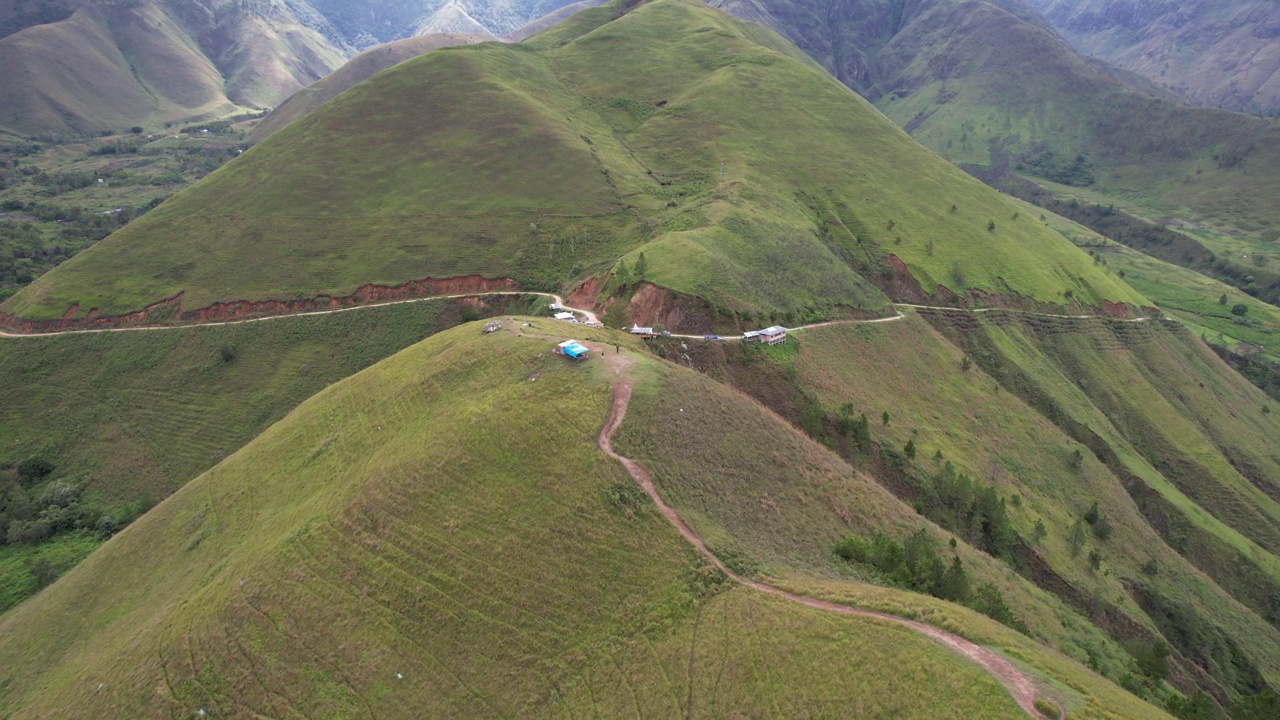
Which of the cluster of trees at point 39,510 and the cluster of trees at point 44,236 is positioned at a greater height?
the cluster of trees at point 44,236

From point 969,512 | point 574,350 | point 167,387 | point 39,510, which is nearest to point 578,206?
point 167,387

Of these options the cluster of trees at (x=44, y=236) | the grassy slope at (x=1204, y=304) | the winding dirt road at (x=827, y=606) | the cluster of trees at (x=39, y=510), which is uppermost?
the winding dirt road at (x=827, y=606)

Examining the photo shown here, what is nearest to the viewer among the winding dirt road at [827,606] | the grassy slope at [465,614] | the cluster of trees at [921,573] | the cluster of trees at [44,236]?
the winding dirt road at [827,606]

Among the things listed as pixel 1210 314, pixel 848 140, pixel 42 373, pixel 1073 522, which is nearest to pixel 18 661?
pixel 42 373

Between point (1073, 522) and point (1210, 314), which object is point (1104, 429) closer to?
point (1073, 522)

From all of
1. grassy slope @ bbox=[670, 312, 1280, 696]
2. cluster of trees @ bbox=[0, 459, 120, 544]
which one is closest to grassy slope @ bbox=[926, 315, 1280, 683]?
grassy slope @ bbox=[670, 312, 1280, 696]

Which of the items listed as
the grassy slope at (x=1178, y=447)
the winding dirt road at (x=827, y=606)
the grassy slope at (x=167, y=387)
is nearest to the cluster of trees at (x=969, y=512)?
the grassy slope at (x=1178, y=447)

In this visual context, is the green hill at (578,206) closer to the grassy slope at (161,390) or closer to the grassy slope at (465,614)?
the grassy slope at (161,390)
